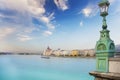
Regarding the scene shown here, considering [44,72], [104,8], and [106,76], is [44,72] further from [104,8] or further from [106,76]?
[106,76]

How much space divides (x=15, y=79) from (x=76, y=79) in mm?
7973

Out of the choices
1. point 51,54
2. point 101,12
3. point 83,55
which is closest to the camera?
point 101,12

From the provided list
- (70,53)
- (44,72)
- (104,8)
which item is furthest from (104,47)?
(70,53)

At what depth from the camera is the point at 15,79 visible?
23.0 meters

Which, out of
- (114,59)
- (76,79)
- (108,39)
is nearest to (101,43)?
(108,39)

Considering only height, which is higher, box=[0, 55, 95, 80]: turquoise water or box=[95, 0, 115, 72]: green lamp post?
Answer: box=[95, 0, 115, 72]: green lamp post

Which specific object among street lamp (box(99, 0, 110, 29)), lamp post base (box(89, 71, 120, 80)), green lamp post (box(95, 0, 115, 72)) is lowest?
lamp post base (box(89, 71, 120, 80))

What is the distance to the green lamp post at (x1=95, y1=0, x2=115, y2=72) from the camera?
16.0 ft

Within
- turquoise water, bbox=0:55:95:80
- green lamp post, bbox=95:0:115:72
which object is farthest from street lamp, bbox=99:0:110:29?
turquoise water, bbox=0:55:95:80

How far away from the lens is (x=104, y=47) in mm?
4980

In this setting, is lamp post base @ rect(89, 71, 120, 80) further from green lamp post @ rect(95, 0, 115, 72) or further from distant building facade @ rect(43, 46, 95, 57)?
distant building facade @ rect(43, 46, 95, 57)

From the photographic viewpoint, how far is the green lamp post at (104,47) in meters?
4.88

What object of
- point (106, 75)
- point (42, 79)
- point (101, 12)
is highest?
point (101, 12)

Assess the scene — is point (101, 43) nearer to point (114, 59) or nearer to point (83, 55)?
point (114, 59)
